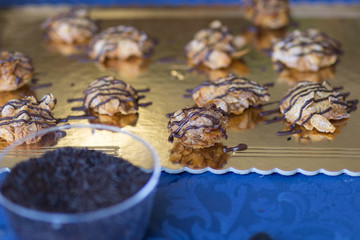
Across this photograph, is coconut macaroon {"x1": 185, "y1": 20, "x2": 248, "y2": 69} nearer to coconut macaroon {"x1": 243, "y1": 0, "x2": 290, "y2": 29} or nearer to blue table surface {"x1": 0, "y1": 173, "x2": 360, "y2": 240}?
coconut macaroon {"x1": 243, "y1": 0, "x2": 290, "y2": 29}

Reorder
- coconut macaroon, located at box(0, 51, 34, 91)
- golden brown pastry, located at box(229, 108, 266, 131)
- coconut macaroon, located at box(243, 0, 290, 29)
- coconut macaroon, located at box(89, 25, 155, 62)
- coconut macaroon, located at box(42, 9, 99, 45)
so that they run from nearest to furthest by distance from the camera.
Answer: golden brown pastry, located at box(229, 108, 266, 131) < coconut macaroon, located at box(0, 51, 34, 91) < coconut macaroon, located at box(89, 25, 155, 62) < coconut macaroon, located at box(42, 9, 99, 45) < coconut macaroon, located at box(243, 0, 290, 29)

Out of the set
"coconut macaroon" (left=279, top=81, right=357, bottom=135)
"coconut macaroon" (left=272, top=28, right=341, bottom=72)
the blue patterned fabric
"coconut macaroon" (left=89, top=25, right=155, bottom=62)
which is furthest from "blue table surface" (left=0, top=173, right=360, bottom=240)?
the blue patterned fabric

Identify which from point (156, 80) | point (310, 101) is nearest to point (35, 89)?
point (156, 80)

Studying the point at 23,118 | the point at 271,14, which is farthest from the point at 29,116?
the point at 271,14

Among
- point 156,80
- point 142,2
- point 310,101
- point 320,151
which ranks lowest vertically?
point 320,151

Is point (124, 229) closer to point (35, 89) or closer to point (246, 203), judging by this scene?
point (246, 203)
